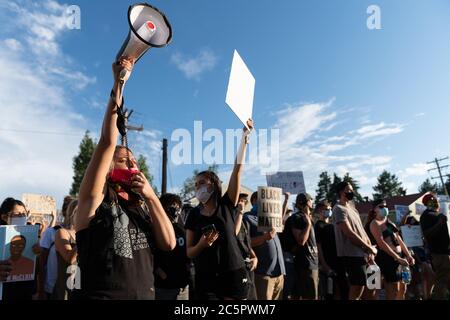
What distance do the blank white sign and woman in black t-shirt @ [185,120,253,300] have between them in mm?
125

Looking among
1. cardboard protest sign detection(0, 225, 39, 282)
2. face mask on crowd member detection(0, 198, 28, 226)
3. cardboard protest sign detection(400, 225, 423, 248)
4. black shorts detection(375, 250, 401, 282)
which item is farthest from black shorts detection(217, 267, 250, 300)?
cardboard protest sign detection(400, 225, 423, 248)

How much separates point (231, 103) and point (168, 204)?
233 centimetres

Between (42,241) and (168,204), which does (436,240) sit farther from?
(42,241)

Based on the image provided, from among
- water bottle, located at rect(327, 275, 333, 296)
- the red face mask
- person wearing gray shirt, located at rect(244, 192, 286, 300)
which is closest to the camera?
the red face mask

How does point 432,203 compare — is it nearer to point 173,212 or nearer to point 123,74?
point 173,212

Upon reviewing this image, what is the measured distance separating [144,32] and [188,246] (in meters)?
2.04

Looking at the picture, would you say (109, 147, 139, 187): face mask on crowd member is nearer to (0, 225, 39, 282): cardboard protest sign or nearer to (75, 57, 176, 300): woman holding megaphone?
(75, 57, 176, 300): woman holding megaphone

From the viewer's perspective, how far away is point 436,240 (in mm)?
6527

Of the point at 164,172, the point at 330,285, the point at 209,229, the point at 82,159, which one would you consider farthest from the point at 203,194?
the point at 82,159

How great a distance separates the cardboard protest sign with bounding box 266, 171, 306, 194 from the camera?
7.16 meters

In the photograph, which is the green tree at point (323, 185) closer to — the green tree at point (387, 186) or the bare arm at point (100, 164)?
the green tree at point (387, 186)

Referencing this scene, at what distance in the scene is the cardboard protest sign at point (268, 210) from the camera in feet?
14.3

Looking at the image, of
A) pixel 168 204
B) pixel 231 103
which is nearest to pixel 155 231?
pixel 231 103
